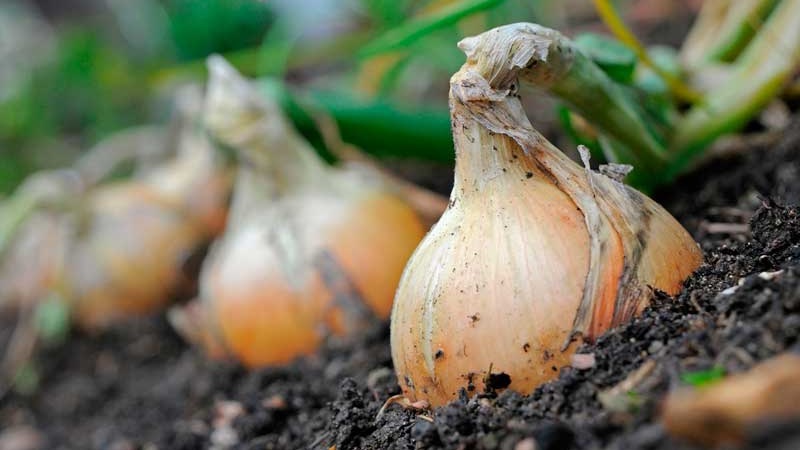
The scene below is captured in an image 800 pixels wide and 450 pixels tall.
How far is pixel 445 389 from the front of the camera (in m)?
0.74

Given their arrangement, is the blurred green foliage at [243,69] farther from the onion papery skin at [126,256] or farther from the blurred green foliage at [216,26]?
the onion papery skin at [126,256]

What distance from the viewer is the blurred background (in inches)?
59.1

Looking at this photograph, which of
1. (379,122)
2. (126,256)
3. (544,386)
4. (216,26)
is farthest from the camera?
(216,26)

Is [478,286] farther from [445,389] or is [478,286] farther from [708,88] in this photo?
[708,88]

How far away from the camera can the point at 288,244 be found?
1.21 m

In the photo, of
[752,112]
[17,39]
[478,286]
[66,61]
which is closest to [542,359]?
[478,286]

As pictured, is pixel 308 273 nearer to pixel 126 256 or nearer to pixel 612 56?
pixel 612 56

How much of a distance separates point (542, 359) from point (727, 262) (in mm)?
205

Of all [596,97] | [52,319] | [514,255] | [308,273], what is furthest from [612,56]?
[52,319]

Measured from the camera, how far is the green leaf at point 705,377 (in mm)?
523

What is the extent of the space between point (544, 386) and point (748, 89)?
611mm

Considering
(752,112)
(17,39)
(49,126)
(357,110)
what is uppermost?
(17,39)

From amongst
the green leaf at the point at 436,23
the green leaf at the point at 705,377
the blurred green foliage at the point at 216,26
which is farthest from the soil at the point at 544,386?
the blurred green foliage at the point at 216,26

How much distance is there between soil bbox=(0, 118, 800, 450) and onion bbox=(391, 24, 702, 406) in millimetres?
26
